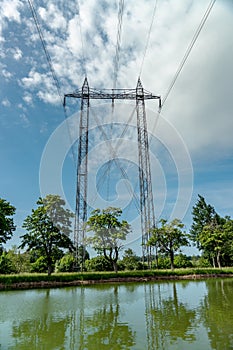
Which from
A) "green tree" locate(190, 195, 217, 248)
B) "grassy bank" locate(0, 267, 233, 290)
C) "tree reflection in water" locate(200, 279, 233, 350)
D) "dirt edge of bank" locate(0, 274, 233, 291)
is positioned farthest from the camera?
"green tree" locate(190, 195, 217, 248)

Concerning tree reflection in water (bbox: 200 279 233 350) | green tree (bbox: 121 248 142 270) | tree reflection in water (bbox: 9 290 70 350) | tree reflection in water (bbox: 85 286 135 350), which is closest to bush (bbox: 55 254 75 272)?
green tree (bbox: 121 248 142 270)

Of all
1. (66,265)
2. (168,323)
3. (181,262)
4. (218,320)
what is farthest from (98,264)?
(218,320)

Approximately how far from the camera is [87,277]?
27.6m

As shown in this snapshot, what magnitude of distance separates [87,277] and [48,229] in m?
7.90

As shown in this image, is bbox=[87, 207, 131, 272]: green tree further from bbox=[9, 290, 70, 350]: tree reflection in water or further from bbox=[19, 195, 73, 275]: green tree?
bbox=[9, 290, 70, 350]: tree reflection in water

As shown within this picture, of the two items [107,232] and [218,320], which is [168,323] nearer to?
[218,320]

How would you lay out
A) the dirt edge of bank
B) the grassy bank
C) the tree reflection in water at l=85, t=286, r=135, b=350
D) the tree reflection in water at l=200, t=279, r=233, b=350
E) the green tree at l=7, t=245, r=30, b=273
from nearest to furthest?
the tree reflection in water at l=200, t=279, r=233, b=350
the tree reflection in water at l=85, t=286, r=135, b=350
the dirt edge of bank
the grassy bank
the green tree at l=7, t=245, r=30, b=273

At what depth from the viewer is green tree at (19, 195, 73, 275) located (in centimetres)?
3139

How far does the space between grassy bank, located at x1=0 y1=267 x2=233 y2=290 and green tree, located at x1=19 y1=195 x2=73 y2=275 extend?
10.7 ft

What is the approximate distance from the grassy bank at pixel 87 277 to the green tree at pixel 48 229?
327cm

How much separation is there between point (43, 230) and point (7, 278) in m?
8.41

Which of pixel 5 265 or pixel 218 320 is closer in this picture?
pixel 218 320

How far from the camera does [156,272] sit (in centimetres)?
3038

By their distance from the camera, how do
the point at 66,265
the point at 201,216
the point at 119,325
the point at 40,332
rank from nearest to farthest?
the point at 40,332
the point at 119,325
the point at 66,265
the point at 201,216
